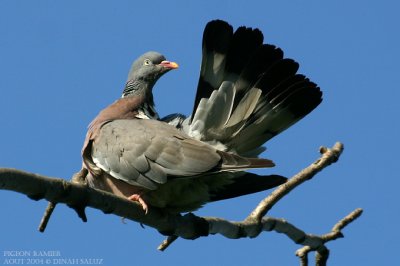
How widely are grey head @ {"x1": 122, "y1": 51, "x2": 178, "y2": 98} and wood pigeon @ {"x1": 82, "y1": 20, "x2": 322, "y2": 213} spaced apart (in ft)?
2.63

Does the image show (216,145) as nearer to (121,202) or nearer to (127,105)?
(127,105)

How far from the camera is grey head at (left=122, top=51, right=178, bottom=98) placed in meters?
7.09

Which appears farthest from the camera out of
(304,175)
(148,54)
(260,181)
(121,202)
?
(148,54)

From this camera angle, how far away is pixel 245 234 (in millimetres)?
5613

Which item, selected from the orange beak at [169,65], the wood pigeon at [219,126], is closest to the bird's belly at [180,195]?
the wood pigeon at [219,126]

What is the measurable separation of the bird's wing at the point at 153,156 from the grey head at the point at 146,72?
39.0 inches

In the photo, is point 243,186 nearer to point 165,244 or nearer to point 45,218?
point 165,244

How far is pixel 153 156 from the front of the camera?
5812 millimetres

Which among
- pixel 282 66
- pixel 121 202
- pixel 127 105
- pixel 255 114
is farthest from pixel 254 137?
pixel 121 202

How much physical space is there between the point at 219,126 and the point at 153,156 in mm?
613

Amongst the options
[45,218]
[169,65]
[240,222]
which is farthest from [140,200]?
[169,65]

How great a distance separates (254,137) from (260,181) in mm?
397

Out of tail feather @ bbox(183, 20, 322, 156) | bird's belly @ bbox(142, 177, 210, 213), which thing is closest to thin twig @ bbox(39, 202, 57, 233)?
bird's belly @ bbox(142, 177, 210, 213)

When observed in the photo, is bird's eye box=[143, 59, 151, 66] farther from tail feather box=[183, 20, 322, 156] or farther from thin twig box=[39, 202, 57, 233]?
thin twig box=[39, 202, 57, 233]
